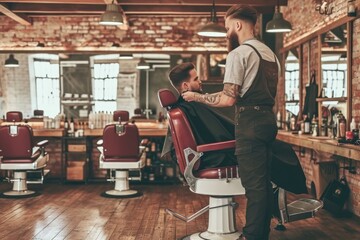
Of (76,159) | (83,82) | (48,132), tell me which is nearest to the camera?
(48,132)

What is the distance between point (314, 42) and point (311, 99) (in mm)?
696

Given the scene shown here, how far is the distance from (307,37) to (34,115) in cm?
402

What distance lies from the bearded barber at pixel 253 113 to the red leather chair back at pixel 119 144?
3.09 meters

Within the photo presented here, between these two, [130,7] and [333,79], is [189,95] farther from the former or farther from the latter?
[130,7]

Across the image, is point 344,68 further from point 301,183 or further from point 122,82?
point 122,82

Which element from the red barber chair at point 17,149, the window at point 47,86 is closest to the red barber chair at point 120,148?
the red barber chair at point 17,149

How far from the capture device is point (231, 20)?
10.9 feet

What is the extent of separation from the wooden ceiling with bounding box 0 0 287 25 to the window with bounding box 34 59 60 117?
0.67 metres

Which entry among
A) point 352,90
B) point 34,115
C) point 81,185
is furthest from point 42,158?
point 352,90

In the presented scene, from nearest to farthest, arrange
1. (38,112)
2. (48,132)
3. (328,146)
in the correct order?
(328,146) → (48,132) → (38,112)

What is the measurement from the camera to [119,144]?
6.26 meters

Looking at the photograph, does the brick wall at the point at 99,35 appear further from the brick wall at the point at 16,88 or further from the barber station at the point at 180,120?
the brick wall at the point at 16,88

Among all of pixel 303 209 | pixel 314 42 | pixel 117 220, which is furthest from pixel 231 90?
pixel 314 42

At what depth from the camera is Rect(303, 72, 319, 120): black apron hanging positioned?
20.0 ft
